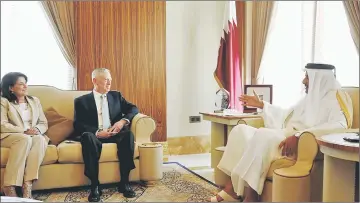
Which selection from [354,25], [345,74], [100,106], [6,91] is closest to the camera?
[6,91]

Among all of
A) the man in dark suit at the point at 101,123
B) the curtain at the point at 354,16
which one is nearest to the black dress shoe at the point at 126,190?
the man in dark suit at the point at 101,123

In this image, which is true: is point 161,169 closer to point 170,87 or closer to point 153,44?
point 170,87

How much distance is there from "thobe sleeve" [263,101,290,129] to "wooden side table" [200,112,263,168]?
34mm

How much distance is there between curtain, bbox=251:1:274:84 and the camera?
5.40ft

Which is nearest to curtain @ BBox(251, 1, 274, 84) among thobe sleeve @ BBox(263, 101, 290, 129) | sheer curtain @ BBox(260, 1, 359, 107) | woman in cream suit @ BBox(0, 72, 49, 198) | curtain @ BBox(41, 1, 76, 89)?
sheer curtain @ BBox(260, 1, 359, 107)

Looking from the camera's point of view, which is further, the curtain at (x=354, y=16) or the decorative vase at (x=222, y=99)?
the curtain at (x=354, y=16)

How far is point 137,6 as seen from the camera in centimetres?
147

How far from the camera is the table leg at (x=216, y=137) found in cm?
163

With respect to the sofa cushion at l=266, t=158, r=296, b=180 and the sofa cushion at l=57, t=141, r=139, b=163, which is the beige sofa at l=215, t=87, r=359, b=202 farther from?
the sofa cushion at l=57, t=141, r=139, b=163

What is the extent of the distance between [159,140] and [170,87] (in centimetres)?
23

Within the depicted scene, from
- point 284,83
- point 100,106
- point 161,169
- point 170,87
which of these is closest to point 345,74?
point 284,83

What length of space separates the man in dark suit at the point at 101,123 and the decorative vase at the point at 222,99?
14.1 inches

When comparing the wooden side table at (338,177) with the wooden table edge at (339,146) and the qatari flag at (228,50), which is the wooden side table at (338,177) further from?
the qatari flag at (228,50)

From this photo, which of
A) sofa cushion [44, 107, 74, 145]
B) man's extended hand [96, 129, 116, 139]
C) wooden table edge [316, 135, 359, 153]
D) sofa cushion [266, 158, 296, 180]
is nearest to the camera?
wooden table edge [316, 135, 359, 153]
